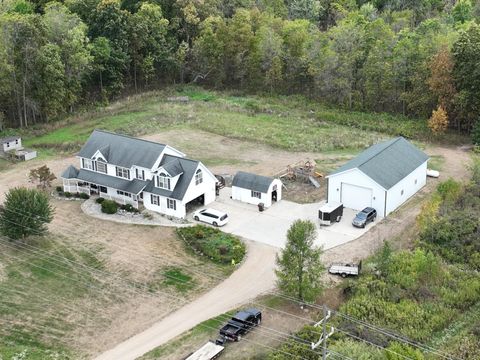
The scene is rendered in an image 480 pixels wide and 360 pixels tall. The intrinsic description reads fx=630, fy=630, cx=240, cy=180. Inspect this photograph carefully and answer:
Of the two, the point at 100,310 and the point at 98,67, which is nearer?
the point at 100,310

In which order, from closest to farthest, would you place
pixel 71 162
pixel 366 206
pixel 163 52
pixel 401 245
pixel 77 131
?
pixel 401 245 → pixel 366 206 → pixel 71 162 → pixel 77 131 → pixel 163 52

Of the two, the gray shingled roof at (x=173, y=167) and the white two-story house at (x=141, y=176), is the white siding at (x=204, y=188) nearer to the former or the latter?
the white two-story house at (x=141, y=176)

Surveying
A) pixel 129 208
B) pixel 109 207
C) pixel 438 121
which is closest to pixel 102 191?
pixel 109 207

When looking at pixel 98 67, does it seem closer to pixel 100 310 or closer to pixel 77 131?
pixel 77 131

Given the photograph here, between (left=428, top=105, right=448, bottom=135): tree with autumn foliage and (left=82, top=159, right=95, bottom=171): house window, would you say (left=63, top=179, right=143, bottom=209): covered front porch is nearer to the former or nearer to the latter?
(left=82, top=159, right=95, bottom=171): house window

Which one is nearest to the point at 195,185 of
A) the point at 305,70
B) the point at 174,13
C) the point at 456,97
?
the point at 456,97

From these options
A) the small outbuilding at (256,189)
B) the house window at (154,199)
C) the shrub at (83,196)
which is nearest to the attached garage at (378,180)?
the small outbuilding at (256,189)
